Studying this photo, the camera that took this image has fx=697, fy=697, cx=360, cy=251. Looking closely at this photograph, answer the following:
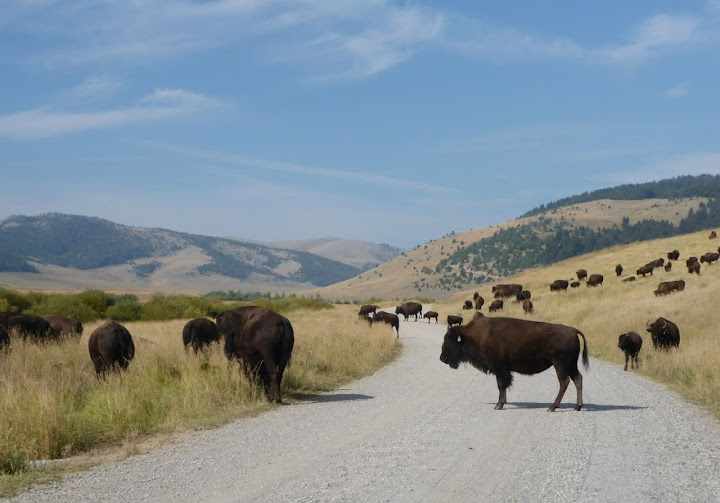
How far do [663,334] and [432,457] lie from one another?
1571 centimetres

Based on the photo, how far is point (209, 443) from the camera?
32.9ft

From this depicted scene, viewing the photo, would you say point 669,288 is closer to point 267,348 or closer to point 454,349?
point 454,349

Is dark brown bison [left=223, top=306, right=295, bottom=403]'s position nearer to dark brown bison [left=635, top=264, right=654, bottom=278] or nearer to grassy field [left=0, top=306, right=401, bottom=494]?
grassy field [left=0, top=306, right=401, bottom=494]

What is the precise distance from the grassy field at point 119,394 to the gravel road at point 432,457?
2.90ft

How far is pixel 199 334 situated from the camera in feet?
67.1

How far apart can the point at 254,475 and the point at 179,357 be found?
8.97 meters

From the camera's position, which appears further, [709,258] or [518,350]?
[709,258]

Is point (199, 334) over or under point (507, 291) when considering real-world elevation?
under

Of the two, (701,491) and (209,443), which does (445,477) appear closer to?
(701,491)

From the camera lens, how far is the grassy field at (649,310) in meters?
17.2

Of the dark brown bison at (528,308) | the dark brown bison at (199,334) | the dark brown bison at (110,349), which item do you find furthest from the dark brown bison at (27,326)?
the dark brown bison at (528,308)

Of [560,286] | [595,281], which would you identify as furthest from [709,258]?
[560,286]

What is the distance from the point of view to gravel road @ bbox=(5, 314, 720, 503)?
283 inches

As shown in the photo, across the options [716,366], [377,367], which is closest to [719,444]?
[716,366]
